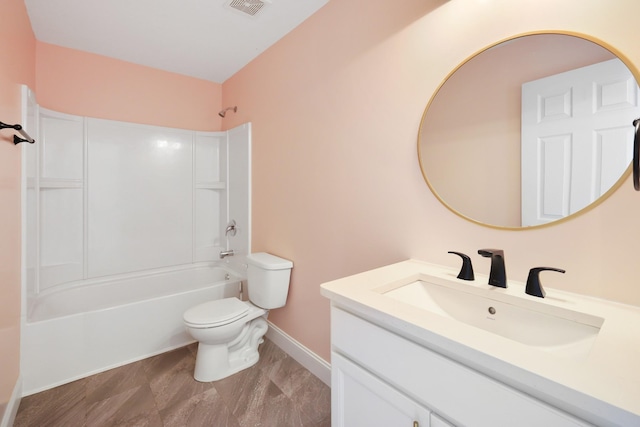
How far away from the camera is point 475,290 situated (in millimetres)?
1047

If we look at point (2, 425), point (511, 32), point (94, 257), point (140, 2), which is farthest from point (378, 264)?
point (94, 257)

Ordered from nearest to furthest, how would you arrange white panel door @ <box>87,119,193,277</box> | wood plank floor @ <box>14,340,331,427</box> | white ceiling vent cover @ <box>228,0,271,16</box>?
wood plank floor @ <box>14,340,331,427</box>
white ceiling vent cover @ <box>228,0,271,16</box>
white panel door @ <box>87,119,193,277</box>

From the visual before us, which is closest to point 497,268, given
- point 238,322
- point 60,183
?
point 238,322

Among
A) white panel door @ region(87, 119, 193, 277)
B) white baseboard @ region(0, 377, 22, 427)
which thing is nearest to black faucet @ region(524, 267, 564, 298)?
white baseboard @ region(0, 377, 22, 427)

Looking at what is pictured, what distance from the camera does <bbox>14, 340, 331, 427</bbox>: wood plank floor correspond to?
158 centimetres

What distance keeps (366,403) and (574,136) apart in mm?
1105

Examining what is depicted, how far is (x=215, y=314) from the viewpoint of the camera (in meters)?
1.97

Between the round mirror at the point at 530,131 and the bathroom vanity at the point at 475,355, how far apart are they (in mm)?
328

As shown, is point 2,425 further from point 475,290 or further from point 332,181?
point 475,290

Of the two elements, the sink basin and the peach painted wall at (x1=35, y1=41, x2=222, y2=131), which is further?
the peach painted wall at (x1=35, y1=41, x2=222, y2=131)

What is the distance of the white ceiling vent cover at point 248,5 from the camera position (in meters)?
1.84

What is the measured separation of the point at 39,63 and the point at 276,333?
294cm

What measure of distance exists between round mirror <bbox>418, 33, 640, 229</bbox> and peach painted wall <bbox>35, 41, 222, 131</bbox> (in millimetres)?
2665

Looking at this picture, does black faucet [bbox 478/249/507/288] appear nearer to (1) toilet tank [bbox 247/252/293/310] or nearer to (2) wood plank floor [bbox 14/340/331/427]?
(2) wood plank floor [bbox 14/340/331/427]
